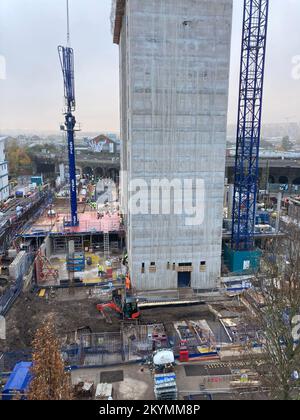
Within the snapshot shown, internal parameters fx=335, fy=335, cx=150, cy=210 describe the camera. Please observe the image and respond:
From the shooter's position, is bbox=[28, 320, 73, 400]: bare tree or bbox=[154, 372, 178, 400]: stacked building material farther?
bbox=[154, 372, 178, 400]: stacked building material

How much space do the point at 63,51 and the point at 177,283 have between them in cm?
2303

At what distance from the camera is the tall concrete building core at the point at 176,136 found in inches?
820

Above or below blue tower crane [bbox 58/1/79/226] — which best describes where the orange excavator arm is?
below

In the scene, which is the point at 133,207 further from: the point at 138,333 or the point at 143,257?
the point at 138,333

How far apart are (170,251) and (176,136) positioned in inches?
310

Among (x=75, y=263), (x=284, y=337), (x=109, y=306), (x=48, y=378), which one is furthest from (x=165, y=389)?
(x=75, y=263)

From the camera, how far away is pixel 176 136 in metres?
22.2

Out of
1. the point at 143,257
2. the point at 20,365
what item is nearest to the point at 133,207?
the point at 143,257

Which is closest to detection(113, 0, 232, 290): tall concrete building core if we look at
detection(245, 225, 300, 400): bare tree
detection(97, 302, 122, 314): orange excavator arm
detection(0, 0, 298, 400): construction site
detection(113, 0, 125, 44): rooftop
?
detection(0, 0, 298, 400): construction site

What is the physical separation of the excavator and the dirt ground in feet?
1.13

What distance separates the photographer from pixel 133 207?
22.8 metres

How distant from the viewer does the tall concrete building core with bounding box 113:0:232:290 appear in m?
20.8

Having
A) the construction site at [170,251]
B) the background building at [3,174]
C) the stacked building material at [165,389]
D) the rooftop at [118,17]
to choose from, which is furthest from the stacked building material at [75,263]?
the background building at [3,174]

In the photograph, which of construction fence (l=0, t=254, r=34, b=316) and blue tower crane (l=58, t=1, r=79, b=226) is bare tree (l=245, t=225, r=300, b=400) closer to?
construction fence (l=0, t=254, r=34, b=316)
